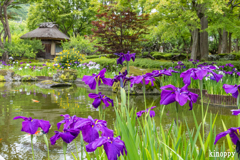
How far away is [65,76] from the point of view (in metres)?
10.3

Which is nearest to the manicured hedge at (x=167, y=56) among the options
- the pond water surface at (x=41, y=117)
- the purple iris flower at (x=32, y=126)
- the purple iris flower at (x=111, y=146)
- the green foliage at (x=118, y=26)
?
the green foliage at (x=118, y=26)

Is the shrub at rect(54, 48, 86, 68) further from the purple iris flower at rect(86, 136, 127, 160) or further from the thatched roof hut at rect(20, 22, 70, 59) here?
the thatched roof hut at rect(20, 22, 70, 59)

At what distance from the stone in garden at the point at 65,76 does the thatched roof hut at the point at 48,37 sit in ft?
53.7

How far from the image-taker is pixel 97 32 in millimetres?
11539

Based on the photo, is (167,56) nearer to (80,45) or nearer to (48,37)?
(80,45)

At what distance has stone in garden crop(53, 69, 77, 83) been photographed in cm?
1018

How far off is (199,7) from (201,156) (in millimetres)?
9792

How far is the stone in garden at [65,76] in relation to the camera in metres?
10.2

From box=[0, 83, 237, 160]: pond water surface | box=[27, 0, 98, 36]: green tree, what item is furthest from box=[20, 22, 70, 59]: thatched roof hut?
box=[0, 83, 237, 160]: pond water surface

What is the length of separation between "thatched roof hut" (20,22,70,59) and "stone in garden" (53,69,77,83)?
644 inches

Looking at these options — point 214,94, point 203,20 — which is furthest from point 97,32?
point 214,94

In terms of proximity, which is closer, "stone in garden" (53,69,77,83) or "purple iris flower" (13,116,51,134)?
"purple iris flower" (13,116,51,134)

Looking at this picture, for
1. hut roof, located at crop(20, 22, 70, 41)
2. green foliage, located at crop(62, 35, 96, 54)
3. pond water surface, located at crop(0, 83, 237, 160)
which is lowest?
pond water surface, located at crop(0, 83, 237, 160)

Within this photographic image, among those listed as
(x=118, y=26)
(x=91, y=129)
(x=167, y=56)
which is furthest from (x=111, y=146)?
(x=167, y=56)
